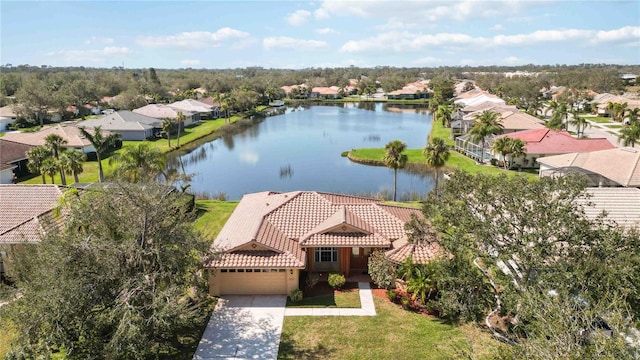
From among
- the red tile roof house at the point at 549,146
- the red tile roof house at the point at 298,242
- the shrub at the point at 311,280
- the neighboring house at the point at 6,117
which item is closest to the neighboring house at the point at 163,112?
the neighboring house at the point at 6,117

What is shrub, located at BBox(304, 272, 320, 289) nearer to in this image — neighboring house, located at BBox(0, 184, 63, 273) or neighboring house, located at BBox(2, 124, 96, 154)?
neighboring house, located at BBox(0, 184, 63, 273)

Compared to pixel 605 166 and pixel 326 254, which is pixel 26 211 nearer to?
pixel 326 254

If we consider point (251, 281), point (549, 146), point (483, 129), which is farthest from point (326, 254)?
point (549, 146)

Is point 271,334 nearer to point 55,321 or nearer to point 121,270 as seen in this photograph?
point 121,270

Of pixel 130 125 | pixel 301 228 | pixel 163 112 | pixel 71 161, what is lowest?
pixel 301 228

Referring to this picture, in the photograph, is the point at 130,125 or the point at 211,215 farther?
the point at 130,125

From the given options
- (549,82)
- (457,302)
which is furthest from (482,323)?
(549,82)
